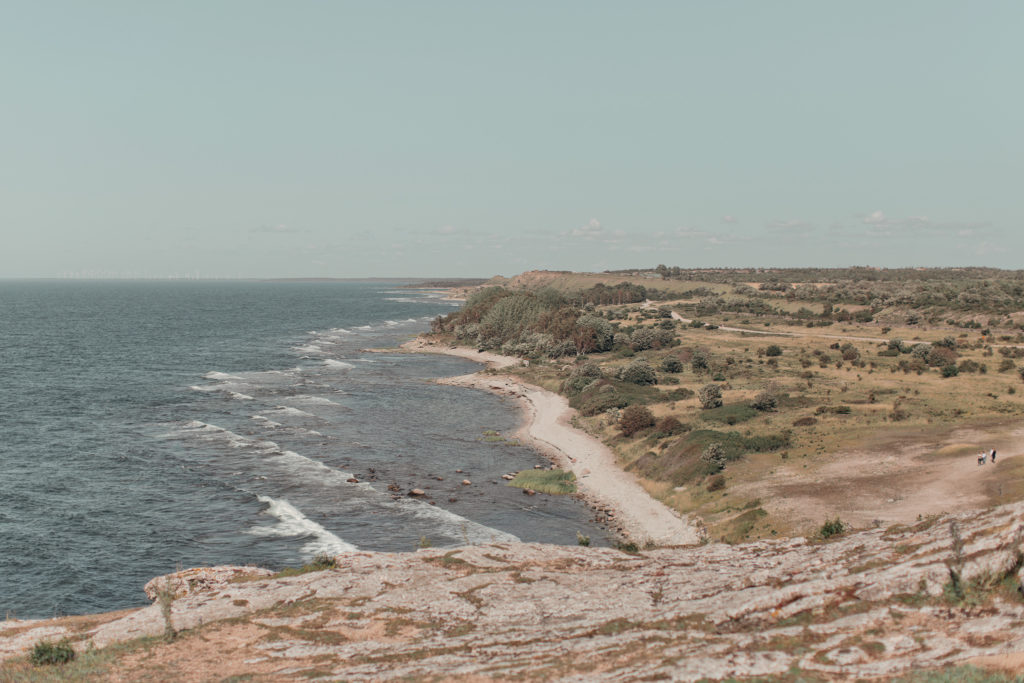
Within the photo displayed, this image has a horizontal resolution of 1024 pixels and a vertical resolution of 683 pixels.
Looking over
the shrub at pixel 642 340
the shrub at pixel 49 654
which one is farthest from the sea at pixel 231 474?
the shrub at pixel 642 340

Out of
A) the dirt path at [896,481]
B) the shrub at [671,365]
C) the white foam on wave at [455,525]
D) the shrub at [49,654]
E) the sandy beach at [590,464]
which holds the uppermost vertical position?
the shrub at [671,365]

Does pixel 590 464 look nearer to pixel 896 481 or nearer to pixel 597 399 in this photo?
pixel 597 399

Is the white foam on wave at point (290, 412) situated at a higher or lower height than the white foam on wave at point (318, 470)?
higher

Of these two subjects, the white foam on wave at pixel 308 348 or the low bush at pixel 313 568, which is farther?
the white foam on wave at pixel 308 348

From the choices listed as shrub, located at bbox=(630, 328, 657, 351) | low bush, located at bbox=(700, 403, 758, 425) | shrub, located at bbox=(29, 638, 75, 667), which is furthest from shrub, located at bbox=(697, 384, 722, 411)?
shrub, located at bbox=(29, 638, 75, 667)

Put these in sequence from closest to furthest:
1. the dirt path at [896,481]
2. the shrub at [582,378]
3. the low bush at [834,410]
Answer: the dirt path at [896,481], the low bush at [834,410], the shrub at [582,378]

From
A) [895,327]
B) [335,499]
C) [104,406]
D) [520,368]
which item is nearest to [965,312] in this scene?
[895,327]

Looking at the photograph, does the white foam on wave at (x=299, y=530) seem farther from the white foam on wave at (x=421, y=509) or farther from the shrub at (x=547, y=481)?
the shrub at (x=547, y=481)

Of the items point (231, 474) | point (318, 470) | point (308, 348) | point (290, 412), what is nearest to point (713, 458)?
point (318, 470)
